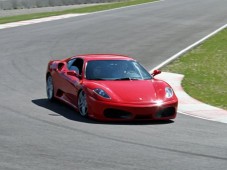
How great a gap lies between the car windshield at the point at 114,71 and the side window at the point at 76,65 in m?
0.27

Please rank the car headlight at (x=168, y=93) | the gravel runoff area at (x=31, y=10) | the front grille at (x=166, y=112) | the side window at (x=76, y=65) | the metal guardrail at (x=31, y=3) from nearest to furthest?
the front grille at (x=166, y=112)
the car headlight at (x=168, y=93)
the side window at (x=76, y=65)
the gravel runoff area at (x=31, y=10)
the metal guardrail at (x=31, y=3)

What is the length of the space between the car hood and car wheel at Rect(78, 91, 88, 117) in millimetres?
325

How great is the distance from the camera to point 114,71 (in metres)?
15.7

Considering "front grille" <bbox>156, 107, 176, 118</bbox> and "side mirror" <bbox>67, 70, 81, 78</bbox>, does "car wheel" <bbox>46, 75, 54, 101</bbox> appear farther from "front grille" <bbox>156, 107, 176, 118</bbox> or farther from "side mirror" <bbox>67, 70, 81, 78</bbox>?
"front grille" <bbox>156, 107, 176, 118</bbox>

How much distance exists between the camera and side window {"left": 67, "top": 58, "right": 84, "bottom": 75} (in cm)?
1614

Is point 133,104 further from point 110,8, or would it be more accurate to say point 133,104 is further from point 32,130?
point 110,8

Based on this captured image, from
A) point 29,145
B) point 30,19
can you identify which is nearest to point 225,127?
point 29,145

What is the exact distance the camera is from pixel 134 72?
1583 centimetres

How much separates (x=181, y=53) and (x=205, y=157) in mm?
16430

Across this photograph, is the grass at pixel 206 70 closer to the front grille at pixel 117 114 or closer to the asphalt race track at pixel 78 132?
the asphalt race track at pixel 78 132

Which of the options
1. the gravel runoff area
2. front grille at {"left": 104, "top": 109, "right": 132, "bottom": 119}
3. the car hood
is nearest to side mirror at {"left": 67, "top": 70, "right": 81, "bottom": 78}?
the car hood

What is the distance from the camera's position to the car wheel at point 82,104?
48.2 ft

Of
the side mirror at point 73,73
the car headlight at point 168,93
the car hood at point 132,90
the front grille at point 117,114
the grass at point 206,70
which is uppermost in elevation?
the side mirror at point 73,73

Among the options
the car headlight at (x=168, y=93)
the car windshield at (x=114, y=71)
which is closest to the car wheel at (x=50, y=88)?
the car windshield at (x=114, y=71)
